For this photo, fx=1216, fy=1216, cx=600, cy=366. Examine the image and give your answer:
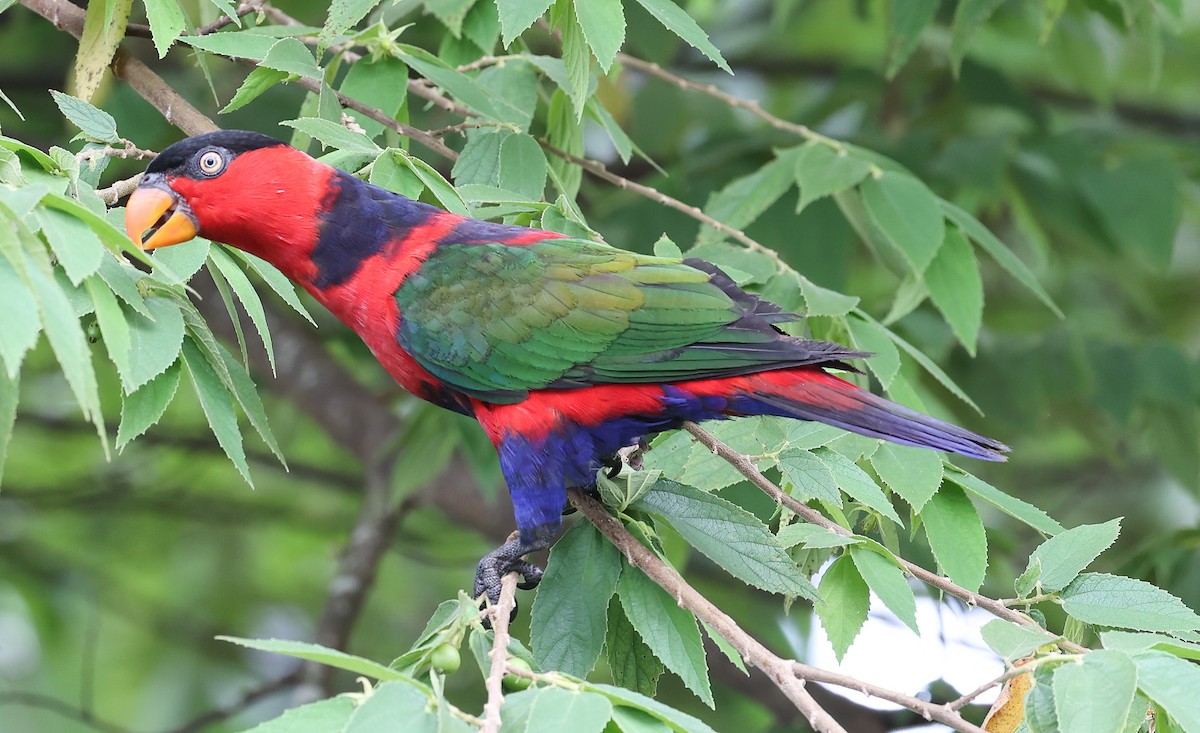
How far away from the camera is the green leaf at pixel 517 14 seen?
264 cm

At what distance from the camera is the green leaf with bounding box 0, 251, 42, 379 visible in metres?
1.79

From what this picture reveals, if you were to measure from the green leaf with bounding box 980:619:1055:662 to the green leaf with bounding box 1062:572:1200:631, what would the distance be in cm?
30

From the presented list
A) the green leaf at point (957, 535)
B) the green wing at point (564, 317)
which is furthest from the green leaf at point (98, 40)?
the green leaf at point (957, 535)

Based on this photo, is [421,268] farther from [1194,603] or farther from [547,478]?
[1194,603]

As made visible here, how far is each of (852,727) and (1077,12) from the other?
3.19 meters

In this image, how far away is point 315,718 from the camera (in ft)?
6.06

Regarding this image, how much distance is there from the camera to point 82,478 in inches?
268

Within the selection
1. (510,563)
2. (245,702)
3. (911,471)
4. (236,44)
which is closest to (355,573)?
(245,702)

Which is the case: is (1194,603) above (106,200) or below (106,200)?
below

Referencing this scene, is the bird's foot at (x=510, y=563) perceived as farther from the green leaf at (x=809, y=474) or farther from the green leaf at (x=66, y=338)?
the green leaf at (x=66, y=338)

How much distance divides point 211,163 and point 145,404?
80cm

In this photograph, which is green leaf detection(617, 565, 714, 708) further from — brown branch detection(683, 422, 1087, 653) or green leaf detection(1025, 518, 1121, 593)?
green leaf detection(1025, 518, 1121, 593)

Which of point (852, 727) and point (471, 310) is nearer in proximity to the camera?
point (471, 310)

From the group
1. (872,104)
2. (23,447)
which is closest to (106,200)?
(872,104)
